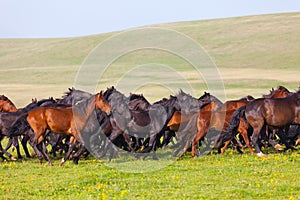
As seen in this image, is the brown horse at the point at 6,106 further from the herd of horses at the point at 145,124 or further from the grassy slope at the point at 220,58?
the grassy slope at the point at 220,58

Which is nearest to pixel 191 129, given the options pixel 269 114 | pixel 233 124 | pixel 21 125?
pixel 233 124

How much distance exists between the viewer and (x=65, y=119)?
14.7 m

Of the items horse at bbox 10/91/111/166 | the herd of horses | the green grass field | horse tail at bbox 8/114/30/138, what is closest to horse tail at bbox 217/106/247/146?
the herd of horses

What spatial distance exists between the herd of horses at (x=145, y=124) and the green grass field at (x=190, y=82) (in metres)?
0.61

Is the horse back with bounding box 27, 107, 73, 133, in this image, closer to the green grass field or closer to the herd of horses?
the herd of horses

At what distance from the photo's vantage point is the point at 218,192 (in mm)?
10219

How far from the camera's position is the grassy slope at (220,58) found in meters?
50.1

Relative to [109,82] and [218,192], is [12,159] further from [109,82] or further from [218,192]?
[109,82]

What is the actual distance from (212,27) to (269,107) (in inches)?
2558

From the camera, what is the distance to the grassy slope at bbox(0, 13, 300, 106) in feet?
164

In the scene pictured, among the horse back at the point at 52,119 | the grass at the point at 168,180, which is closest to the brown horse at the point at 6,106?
the horse back at the point at 52,119

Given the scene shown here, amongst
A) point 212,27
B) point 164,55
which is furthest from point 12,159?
point 212,27

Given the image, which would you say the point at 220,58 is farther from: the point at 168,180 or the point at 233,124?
the point at 168,180

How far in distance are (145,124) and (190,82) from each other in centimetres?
3592
